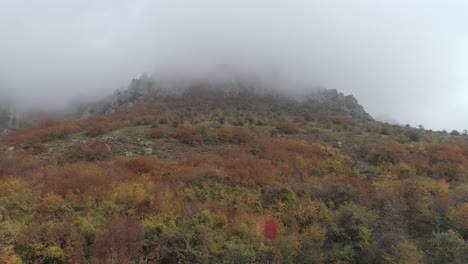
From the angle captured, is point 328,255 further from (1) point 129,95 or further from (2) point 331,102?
(1) point 129,95

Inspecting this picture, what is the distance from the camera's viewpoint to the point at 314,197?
71.4 ft

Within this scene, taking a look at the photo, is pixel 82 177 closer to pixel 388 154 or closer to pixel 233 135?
pixel 233 135

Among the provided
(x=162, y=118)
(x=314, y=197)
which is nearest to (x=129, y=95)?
(x=162, y=118)

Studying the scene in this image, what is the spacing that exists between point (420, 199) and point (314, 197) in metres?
6.03

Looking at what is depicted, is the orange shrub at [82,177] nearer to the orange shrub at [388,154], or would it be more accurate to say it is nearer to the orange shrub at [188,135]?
the orange shrub at [188,135]

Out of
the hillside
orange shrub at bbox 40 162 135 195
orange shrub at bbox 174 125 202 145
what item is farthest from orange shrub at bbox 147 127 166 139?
orange shrub at bbox 40 162 135 195

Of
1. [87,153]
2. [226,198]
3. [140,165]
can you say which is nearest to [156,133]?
[87,153]

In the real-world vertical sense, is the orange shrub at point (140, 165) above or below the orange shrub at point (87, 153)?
above

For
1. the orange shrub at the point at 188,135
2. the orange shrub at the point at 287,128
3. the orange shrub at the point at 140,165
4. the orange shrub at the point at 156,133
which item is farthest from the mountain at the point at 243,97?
the orange shrub at the point at 140,165

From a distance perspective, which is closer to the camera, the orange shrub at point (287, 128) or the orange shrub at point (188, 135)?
the orange shrub at point (188, 135)

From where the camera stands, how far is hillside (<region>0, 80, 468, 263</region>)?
15.3 meters

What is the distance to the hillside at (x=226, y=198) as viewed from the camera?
50.2ft

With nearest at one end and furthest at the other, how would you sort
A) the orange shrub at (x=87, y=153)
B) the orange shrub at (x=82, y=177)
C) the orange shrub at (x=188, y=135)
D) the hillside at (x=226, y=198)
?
the hillside at (x=226, y=198), the orange shrub at (x=82, y=177), the orange shrub at (x=87, y=153), the orange shrub at (x=188, y=135)

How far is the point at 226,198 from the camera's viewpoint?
20781 millimetres
